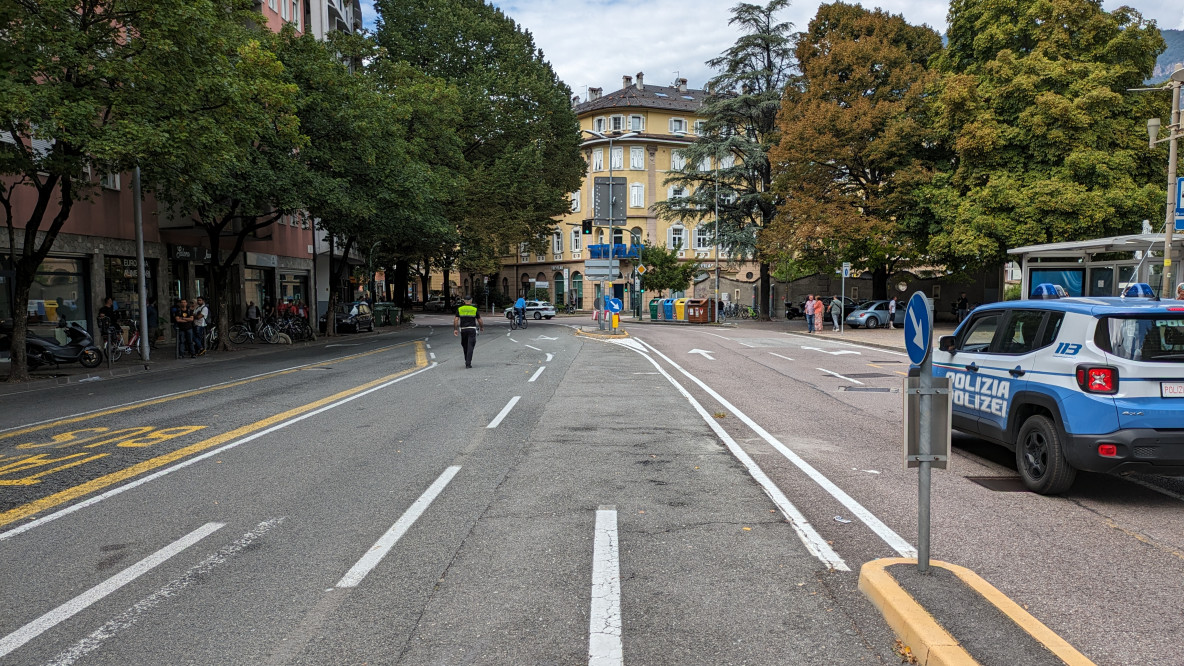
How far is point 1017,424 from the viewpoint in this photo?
6832 millimetres

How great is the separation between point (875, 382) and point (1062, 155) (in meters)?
20.0

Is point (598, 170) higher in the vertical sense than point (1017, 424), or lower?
higher

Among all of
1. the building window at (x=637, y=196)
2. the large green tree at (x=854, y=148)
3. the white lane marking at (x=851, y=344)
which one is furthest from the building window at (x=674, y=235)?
the white lane marking at (x=851, y=344)

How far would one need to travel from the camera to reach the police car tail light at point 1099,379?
19.2ft

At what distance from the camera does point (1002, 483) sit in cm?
689

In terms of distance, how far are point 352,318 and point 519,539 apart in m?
34.2

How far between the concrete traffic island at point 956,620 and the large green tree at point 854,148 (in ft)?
106

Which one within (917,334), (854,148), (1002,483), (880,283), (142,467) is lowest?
(1002,483)

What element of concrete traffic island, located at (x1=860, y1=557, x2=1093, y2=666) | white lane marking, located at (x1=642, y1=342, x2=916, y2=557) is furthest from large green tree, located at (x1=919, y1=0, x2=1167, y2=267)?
concrete traffic island, located at (x1=860, y1=557, x2=1093, y2=666)

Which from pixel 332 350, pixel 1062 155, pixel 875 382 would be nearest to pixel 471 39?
pixel 332 350

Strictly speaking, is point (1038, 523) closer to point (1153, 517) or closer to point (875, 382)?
point (1153, 517)

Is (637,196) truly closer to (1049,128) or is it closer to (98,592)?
(1049,128)

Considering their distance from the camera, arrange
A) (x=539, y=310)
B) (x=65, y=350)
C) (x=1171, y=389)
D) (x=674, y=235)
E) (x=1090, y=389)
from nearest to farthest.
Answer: (x=1171, y=389), (x=1090, y=389), (x=65, y=350), (x=539, y=310), (x=674, y=235)

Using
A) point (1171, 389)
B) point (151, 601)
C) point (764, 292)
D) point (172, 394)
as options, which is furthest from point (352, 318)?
point (1171, 389)
